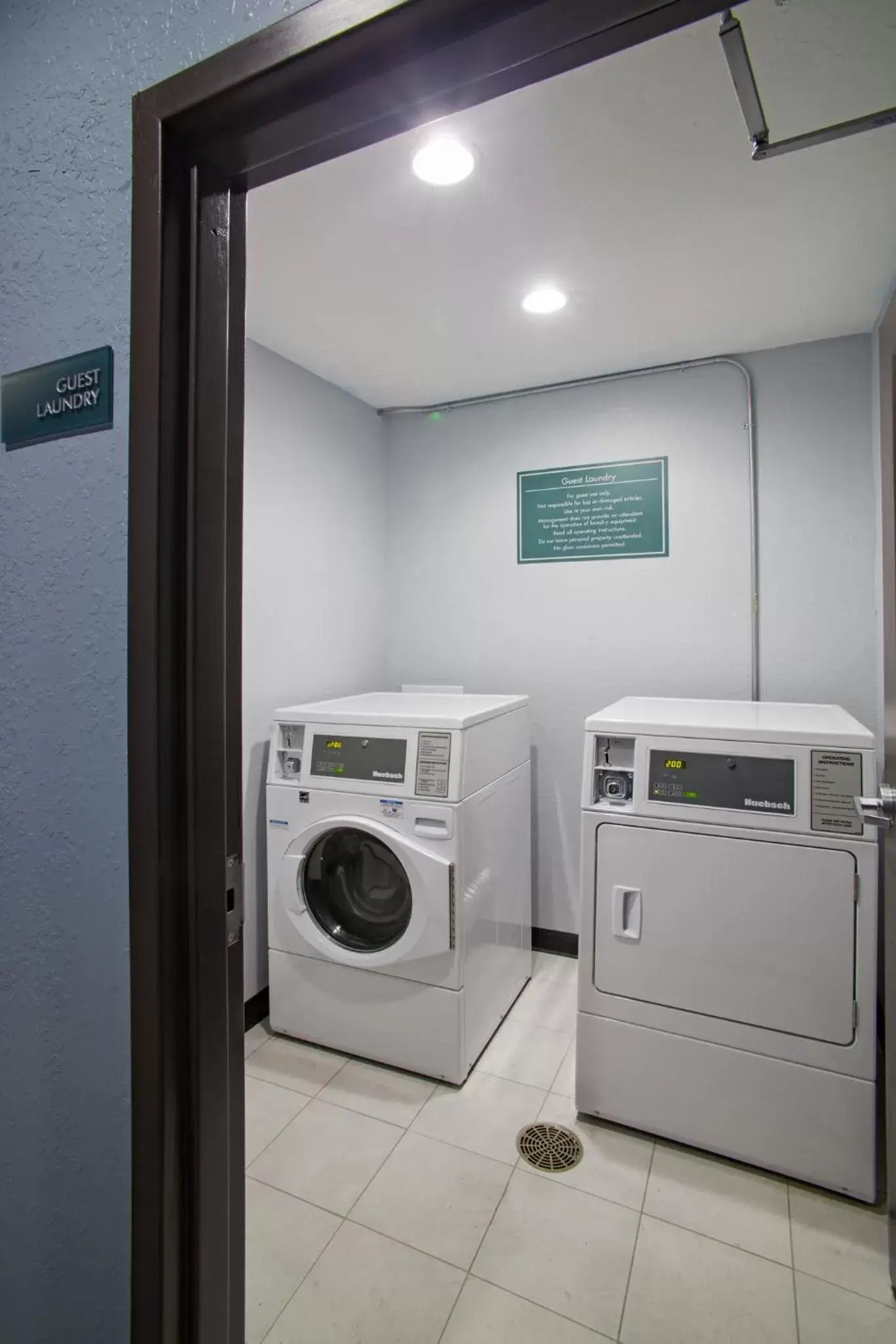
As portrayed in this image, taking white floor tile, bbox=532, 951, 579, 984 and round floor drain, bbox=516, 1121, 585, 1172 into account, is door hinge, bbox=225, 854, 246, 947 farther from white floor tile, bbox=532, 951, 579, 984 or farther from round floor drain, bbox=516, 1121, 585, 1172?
white floor tile, bbox=532, 951, 579, 984

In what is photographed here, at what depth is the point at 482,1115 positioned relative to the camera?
1.95m

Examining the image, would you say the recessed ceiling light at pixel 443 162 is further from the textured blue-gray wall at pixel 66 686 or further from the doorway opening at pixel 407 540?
the textured blue-gray wall at pixel 66 686

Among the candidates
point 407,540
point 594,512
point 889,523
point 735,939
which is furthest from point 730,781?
point 407,540

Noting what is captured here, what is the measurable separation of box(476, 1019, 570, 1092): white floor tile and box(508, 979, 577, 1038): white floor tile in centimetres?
3

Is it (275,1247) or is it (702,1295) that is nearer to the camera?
(702,1295)

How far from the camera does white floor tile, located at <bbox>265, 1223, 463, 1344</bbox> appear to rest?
1.34 m

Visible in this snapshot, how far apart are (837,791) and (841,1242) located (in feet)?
3.37

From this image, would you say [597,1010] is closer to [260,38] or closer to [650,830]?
[650,830]

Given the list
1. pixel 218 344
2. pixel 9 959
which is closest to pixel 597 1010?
pixel 9 959

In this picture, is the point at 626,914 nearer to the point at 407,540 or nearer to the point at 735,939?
the point at 735,939

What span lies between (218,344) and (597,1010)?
1.86 metres

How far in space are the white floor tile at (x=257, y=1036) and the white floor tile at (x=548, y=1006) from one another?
0.87 metres

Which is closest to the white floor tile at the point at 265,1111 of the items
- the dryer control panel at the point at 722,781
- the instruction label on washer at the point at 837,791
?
the dryer control panel at the point at 722,781

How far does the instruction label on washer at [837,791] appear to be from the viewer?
1.62 meters
